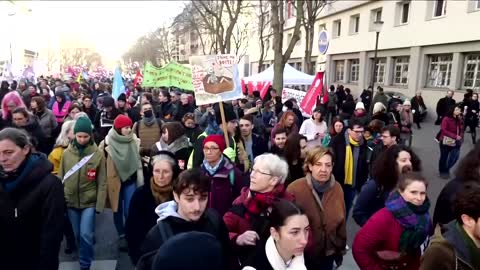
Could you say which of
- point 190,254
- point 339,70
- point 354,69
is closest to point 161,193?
point 190,254

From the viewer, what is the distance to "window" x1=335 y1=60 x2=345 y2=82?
33.4m

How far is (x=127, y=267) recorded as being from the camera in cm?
457

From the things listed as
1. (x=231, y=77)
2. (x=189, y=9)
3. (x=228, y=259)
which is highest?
(x=189, y=9)

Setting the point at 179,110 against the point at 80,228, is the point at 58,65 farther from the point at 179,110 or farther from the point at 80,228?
the point at 80,228

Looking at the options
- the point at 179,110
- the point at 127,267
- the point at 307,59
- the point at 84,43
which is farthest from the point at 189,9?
the point at 84,43

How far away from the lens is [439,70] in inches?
859

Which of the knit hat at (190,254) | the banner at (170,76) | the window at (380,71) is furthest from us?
the window at (380,71)

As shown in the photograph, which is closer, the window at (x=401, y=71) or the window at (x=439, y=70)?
the window at (x=439, y=70)

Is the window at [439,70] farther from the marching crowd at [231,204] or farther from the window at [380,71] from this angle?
the marching crowd at [231,204]

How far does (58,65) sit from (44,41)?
561cm

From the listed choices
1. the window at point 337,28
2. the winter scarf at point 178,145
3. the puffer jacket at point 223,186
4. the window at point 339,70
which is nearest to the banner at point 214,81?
the winter scarf at point 178,145

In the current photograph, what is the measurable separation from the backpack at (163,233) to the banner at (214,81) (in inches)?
131

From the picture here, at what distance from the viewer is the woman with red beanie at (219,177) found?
3693 mm

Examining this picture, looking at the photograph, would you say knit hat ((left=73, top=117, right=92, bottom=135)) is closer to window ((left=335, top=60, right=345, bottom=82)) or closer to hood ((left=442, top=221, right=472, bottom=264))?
hood ((left=442, top=221, right=472, bottom=264))
